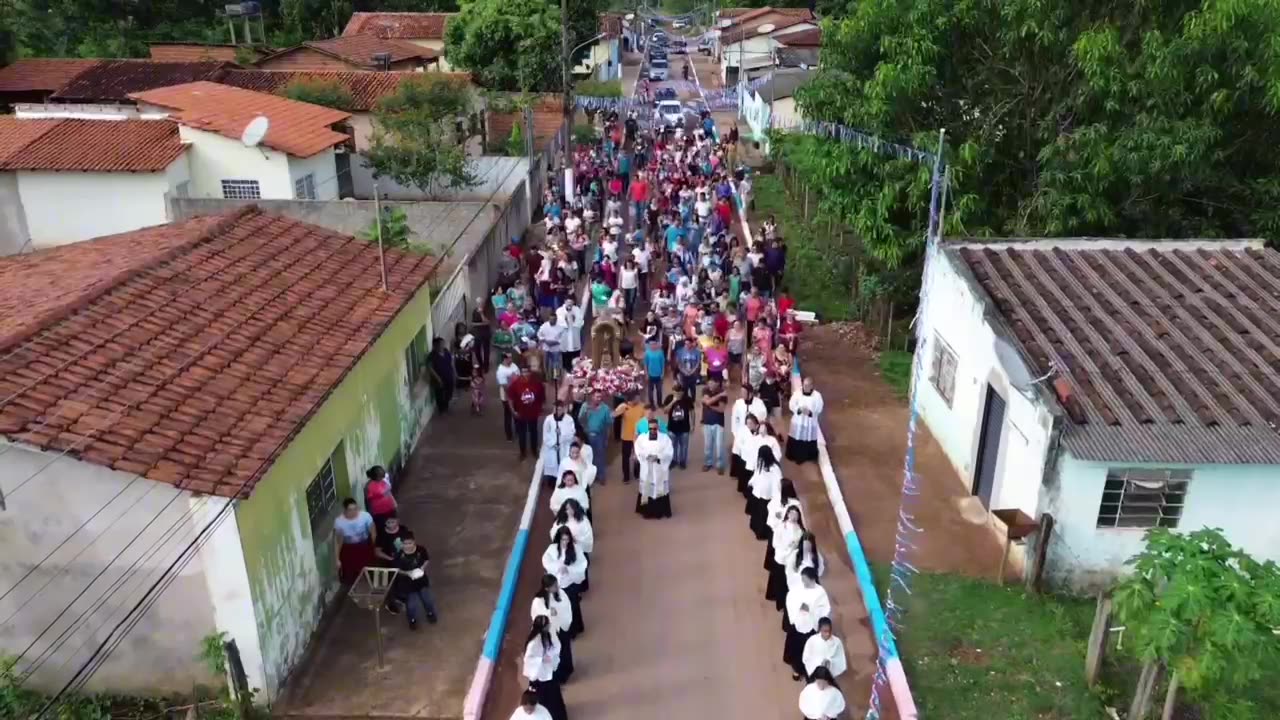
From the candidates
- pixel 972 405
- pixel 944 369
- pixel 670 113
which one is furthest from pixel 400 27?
pixel 972 405

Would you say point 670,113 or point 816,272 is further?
point 670,113

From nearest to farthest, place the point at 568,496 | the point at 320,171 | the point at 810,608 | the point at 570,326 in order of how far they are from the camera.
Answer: the point at 810,608 < the point at 568,496 < the point at 570,326 < the point at 320,171

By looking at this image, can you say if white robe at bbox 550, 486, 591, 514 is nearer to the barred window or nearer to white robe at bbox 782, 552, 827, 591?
white robe at bbox 782, 552, 827, 591

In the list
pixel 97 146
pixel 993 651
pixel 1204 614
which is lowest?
pixel 993 651

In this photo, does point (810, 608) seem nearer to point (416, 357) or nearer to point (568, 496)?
point (568, 496)

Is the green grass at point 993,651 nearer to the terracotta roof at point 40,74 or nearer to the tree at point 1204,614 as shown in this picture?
the tree at point 1204,614

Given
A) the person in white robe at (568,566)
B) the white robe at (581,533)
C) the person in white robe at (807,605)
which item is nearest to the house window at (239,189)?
the white robe at (581,533)

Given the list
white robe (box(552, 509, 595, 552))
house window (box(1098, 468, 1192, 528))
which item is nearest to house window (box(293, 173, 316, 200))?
white robe (box(552, 509, 595, 552))
